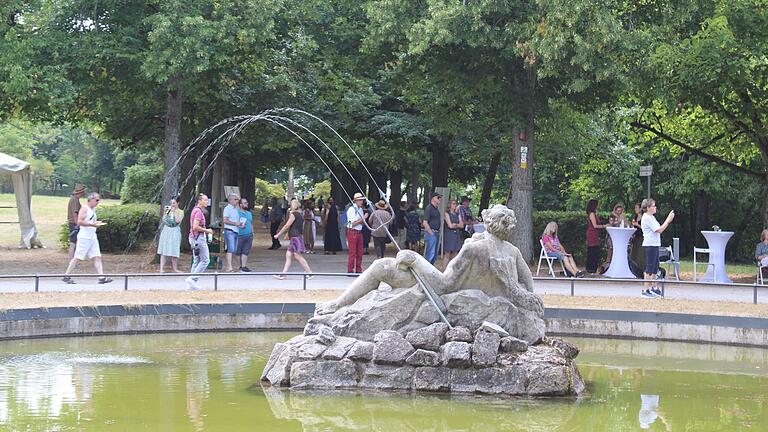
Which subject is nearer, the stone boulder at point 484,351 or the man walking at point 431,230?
the stone boulder at point 484,351

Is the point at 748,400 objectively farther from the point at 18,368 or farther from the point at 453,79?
the point at 453,79

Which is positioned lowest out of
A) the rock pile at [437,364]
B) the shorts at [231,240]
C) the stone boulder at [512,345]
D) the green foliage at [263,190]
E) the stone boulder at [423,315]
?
the rock pile at [437,364]

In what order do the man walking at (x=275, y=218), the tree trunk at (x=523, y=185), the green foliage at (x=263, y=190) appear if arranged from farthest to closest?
the green foliage at (x=263, y=190) < the man walking at (x=275, y=218) < the tree trunk at (x=523, y=185)

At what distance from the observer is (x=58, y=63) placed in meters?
24.0

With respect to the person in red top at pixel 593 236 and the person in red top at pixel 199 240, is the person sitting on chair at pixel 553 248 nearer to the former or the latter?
the person in red top at pixel 593 236

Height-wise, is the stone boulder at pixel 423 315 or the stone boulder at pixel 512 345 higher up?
the stone boulder at pixel 423 315

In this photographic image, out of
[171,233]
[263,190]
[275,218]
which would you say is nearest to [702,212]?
[275,218]

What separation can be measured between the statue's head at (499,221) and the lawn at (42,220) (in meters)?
24.6

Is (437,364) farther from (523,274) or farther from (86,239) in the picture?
(86,239)

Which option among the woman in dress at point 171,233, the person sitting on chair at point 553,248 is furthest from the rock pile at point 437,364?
the person sitting on chair at point 553,248

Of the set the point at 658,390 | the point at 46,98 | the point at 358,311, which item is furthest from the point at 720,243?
the point at 46,98

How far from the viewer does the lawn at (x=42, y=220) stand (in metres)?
37.4

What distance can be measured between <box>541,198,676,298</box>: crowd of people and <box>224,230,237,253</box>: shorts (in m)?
6.36

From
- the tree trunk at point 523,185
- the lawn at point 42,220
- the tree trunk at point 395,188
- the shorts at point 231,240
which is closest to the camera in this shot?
the shorts at point 231,240
